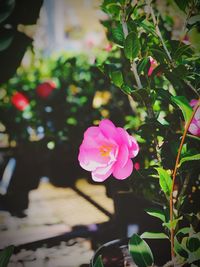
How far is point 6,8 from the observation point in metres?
0.95

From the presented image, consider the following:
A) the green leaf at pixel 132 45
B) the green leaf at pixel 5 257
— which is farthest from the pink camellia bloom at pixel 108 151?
the green leaf at pixel 5 257

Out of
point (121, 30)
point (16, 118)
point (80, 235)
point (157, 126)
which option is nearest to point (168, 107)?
point (157, 126)

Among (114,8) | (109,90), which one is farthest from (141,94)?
(109,90)

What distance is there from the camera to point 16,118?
168 cm

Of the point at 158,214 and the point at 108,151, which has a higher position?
the point at 108,151

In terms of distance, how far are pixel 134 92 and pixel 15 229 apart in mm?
777

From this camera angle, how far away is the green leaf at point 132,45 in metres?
0.95

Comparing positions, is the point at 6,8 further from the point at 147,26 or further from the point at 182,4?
the point at 182,4

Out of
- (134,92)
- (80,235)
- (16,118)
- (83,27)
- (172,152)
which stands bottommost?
(80,235)

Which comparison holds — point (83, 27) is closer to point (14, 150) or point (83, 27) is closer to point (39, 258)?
point (14, 150)

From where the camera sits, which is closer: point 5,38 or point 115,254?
point 5,38

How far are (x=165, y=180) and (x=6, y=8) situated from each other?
2.33ft

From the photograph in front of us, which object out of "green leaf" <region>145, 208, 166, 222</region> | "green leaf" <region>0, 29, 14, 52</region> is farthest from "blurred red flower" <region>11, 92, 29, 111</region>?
"green leaf" <region>145, 208, 166, 222</region>

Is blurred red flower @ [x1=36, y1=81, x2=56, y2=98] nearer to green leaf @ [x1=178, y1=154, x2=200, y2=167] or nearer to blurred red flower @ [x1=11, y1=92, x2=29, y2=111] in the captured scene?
blurred red flower @ [x1=11, y1=92, x2=29, y2=111]
